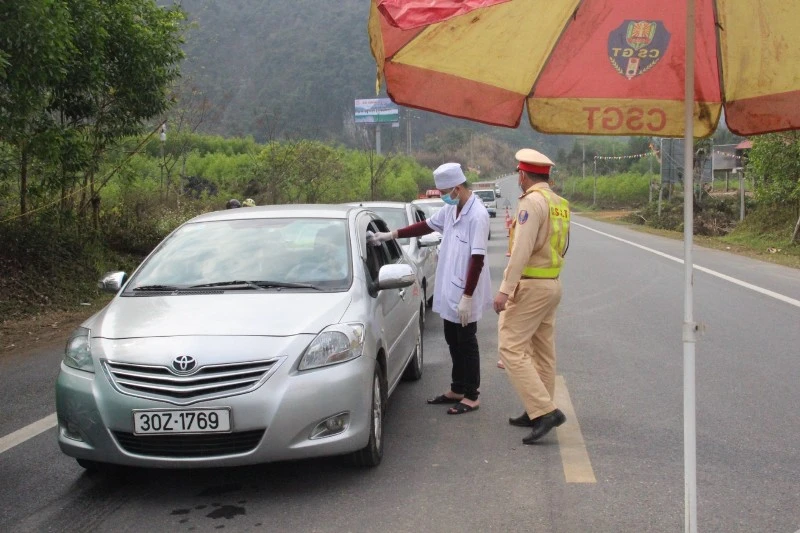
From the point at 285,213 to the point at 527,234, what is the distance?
6.46 ft

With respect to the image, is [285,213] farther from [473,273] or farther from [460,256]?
[473,273]

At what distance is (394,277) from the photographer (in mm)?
5500

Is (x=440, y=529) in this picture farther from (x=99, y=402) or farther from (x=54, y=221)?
(x=54, y=221)

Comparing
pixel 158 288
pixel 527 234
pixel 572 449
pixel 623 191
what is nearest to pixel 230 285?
pixel 158 288

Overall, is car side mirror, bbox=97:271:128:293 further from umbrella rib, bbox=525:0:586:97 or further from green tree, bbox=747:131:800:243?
green tree, bbox=747:131:800:243

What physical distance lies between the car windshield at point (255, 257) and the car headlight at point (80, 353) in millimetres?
688

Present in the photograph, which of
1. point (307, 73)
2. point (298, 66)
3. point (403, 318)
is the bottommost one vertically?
point (403, 318)

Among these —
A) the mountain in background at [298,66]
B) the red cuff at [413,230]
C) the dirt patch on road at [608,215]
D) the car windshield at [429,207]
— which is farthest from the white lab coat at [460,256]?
the mountain in background at [298,66]

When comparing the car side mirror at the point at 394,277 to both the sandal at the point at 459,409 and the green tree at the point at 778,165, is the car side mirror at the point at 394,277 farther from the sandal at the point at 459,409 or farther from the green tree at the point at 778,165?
the green tree at the point at 778,165

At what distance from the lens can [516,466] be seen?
16.4 ft

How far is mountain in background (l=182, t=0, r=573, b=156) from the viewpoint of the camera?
100562mm

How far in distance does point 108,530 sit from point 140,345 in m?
0.95

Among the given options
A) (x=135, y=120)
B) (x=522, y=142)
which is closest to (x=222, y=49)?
(x=522, y=142)

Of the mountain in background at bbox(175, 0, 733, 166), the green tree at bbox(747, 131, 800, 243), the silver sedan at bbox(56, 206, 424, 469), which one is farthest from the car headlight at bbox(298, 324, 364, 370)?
the mountain in background at bbox(175, 0, 733, 166)
